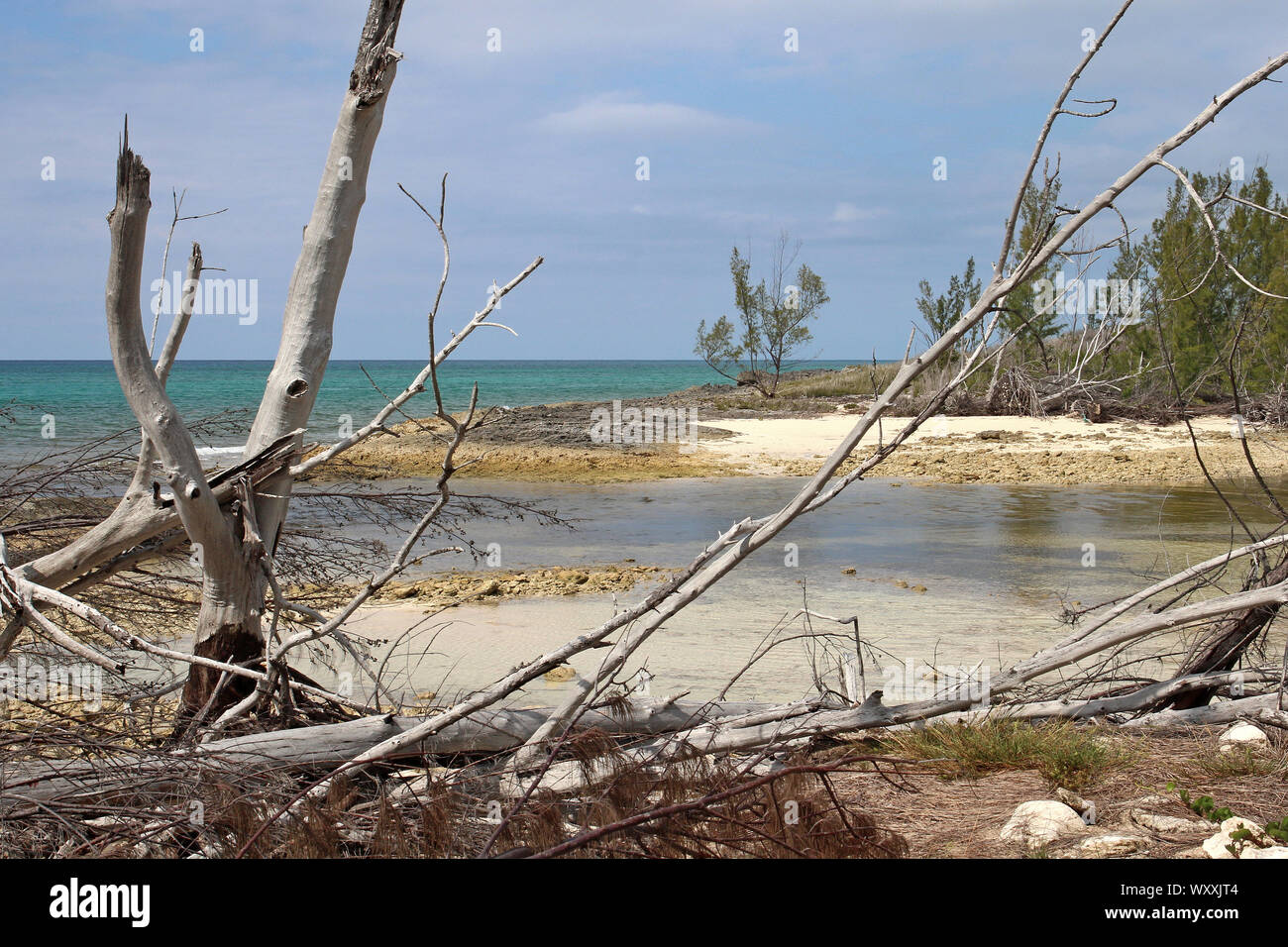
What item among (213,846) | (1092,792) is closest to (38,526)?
(213,846)


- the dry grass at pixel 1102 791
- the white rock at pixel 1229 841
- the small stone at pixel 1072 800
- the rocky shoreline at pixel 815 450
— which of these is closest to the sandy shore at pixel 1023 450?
the rocky shoreline at pixel 815 450

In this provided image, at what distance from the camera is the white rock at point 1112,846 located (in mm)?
2941

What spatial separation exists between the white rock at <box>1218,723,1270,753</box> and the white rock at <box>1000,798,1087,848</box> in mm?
1026

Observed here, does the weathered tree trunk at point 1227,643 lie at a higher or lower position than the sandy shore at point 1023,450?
lower

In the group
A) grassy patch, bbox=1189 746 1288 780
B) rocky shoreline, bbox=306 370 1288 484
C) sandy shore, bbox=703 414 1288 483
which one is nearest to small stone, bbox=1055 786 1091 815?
grassy patch, bbox=1189 746 1288 780

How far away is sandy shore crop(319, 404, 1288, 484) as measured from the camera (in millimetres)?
16859

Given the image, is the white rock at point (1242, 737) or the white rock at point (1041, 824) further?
the white rock at point (1242, 737)

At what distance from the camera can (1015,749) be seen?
3777mm

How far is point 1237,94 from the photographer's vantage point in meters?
2.49

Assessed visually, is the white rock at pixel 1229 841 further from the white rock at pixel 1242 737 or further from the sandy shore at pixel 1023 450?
the sandy shore at pixel 1023 450

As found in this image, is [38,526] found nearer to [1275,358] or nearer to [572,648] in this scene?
[572,648]

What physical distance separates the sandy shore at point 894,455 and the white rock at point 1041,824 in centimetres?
1317

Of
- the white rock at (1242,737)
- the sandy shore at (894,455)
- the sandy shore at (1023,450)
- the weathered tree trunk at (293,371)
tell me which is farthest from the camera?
the sandy shore at (894,455)

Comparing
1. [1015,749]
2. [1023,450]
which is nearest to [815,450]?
[1023,450]
